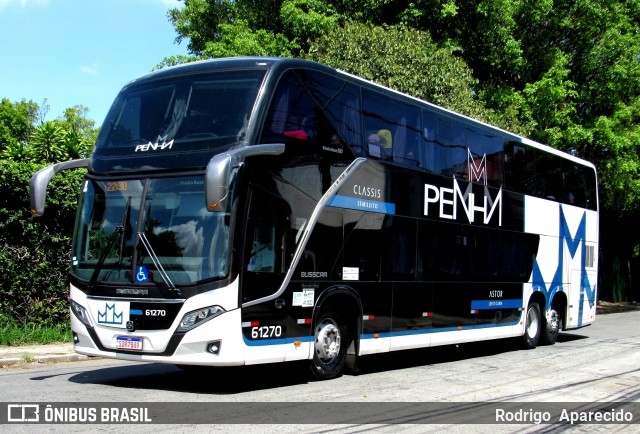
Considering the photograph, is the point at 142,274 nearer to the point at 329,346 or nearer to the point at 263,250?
the point at 263,250

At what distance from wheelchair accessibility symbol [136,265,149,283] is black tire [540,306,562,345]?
1098 centimetres

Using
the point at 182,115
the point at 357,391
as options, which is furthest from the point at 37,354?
the point at 357,391

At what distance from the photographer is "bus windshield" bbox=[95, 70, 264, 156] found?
30.5 feet

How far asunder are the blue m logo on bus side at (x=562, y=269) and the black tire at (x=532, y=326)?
0.46 metres

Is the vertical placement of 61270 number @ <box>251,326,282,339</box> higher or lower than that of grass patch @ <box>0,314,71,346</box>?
higher

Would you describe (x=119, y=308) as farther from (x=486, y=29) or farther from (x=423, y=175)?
(x=486, y=29)

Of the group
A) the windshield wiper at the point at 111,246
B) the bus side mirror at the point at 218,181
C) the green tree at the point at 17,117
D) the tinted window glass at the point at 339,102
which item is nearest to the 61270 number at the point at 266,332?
the bus side mirror at the point at 218,181

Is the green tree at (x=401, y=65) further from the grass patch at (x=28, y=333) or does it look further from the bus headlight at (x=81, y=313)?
the bus headlight at (x=81, y=313)

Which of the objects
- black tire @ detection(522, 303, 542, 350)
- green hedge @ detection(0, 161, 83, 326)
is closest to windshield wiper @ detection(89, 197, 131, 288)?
green hedge @ detection(0, 161, 83, 326)

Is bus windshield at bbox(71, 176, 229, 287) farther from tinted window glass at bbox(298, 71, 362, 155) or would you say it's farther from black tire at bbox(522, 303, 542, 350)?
black tire at bbox(522, 303, 542, 350)

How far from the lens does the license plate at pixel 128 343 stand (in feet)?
29.4

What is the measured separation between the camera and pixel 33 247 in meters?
14.2

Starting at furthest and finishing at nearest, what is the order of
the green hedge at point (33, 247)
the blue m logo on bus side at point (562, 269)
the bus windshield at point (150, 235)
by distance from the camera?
the blue m logo on bus side at point (562, 269)
the green hedge at point (33, 247)
the bus windshield at point (150, 235)

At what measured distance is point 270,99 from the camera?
30.9 feet
